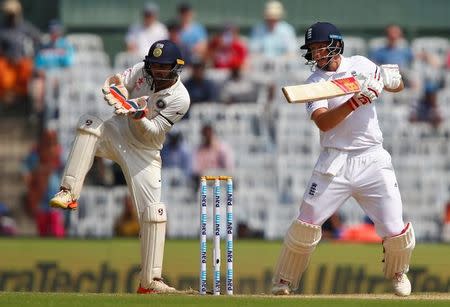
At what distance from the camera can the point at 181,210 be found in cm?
1616

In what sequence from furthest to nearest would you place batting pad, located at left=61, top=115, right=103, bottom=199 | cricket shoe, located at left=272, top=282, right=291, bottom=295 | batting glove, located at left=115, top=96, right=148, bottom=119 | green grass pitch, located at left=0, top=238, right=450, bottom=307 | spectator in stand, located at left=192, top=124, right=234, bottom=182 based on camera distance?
spectator in stand, located at left=192, top=124, right=234, bottom=182
green grass pitch, located at left=0, top=238, right=450, bottom=307
cricket shoe, located at left=272, top=282, right=291, bottom=295
batting pad, located at left=61, top=115, right=103, bottom=199
batting glove, located at left=115, top=96, right=148, bottom=119

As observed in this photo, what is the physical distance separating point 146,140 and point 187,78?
6.32 metres

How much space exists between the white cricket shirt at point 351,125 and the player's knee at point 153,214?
4.77 ft

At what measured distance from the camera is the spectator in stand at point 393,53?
694 inches

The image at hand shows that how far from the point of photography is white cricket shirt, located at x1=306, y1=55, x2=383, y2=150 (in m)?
10.4

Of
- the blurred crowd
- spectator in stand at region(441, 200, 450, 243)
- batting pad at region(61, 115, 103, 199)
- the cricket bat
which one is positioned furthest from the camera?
the blurred crowd

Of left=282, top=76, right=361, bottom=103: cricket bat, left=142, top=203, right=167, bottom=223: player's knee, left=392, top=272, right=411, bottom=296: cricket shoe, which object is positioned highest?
left=282, top=76, right=361, bottom=103: cricket bat

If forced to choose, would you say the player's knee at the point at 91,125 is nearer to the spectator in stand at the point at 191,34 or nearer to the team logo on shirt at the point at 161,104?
the team logo on shirt at the point at 161,104

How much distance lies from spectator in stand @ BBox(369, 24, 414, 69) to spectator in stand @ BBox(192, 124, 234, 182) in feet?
8.44

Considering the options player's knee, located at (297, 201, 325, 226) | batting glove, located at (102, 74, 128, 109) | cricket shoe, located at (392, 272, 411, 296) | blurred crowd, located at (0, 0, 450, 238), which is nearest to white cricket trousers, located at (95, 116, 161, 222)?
batting glove, located at (102, 74, 128, 109)

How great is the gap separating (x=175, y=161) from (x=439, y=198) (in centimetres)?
335

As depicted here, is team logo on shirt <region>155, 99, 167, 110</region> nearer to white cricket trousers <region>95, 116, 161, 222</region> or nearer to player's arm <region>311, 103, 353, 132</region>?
white cricket trousers <region>95, 116, 161, 222</region>

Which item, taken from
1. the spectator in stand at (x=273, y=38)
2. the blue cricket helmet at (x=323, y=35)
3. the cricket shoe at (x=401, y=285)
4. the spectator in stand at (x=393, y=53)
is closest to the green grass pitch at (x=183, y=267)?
the cricket shoe at (x=401, y=285)

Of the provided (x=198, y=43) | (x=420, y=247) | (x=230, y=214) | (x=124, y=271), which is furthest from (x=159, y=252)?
(x=198, y=43)
